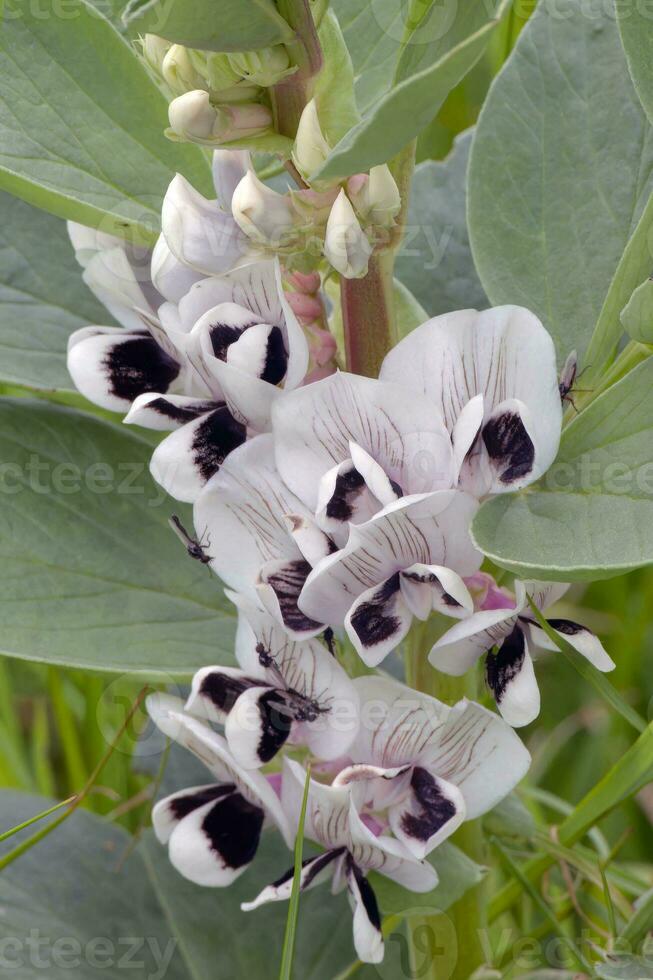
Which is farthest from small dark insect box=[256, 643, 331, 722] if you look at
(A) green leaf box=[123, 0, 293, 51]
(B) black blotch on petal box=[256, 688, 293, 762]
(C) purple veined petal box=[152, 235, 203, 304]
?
(A) green leaf box=[123, 0, 293, 51]

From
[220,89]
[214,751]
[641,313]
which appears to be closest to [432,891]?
[214,751]

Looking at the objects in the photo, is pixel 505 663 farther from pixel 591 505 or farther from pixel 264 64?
pixel 264 64

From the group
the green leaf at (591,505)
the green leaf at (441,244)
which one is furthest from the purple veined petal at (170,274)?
Answer: the green leaf at (441,244)

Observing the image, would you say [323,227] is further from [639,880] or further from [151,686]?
[639,880]

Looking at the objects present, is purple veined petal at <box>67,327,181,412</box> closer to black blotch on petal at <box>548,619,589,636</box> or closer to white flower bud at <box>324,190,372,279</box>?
white flower bud at <box>324,190,372,279</box>

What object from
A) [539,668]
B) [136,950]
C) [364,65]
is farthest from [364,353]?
[539,668]

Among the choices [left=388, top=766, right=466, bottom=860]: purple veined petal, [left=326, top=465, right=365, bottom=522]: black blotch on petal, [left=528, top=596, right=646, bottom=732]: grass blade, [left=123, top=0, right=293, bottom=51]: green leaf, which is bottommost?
[left=388, top=766, right=466, bottom=860]: purple veined petal
